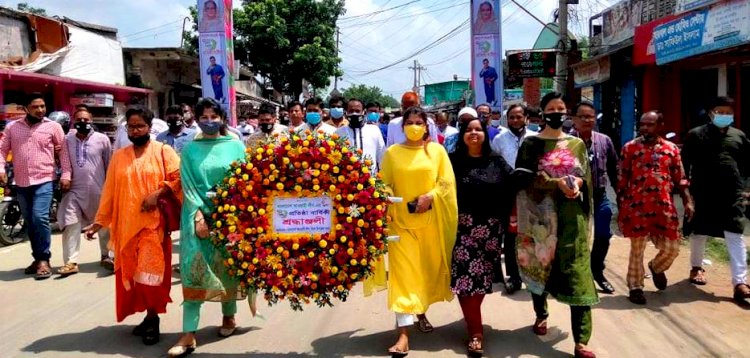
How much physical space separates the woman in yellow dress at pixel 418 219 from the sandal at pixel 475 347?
1.20 feet

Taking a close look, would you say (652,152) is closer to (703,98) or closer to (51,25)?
(703,98)

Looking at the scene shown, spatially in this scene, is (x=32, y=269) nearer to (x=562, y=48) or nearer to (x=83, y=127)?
(x=83, y=127)

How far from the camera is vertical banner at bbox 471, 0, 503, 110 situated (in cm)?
1025

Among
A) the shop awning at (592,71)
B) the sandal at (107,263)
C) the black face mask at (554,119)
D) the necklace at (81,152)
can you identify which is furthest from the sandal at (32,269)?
the shop awning at (592,71)

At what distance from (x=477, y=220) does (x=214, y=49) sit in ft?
27.6

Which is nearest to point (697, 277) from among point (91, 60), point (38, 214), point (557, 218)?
point (557, 218)

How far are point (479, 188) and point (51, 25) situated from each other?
15.3 m

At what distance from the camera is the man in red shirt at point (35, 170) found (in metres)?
6.42

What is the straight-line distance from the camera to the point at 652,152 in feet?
17.7

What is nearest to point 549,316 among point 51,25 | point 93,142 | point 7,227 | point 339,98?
point 339,98

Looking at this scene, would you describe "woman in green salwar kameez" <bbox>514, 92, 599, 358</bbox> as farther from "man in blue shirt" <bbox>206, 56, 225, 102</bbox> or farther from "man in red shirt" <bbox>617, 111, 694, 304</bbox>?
"man in blue shirt" <bbox>206, 56, 225, 102</bbox>

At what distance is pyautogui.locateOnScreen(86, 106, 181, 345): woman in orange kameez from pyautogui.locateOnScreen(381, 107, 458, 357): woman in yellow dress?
5.14 ft

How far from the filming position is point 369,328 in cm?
466

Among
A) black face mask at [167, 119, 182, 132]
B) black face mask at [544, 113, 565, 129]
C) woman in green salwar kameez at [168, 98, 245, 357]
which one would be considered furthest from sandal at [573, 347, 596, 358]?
black face mask at [167, 119, 182, 132]
